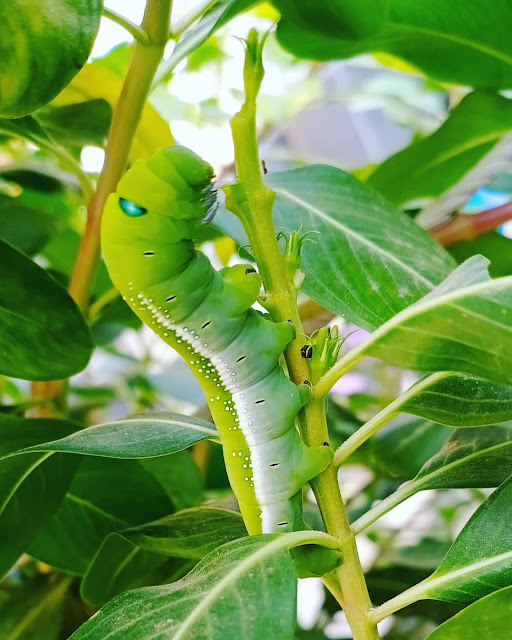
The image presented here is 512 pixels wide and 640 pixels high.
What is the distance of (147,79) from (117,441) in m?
0.33

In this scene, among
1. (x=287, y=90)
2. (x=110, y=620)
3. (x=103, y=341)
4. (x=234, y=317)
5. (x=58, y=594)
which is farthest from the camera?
(x=287, y=90)

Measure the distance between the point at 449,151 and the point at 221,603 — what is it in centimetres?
63

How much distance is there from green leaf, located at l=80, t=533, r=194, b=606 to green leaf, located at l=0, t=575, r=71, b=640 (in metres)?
0.13

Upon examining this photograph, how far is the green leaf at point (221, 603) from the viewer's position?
0.32 meters

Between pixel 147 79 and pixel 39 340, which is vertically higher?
pixel 147 79

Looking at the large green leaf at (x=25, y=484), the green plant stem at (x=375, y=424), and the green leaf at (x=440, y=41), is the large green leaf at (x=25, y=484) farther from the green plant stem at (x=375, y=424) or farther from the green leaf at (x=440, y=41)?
the green leaf at (x=440, y=41)

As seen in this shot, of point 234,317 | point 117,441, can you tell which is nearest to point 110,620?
point 117,441

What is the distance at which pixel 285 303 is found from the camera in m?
0.43

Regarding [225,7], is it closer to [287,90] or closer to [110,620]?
[110,620]

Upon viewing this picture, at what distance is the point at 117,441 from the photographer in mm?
447

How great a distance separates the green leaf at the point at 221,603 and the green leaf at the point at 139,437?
0.09 meters

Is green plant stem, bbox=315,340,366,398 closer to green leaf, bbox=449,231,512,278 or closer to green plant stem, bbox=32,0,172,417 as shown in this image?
green plant stem, bbox=32,0,172,417

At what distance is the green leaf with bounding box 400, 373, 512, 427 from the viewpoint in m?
0.43

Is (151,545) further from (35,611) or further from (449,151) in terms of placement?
(449,151)
